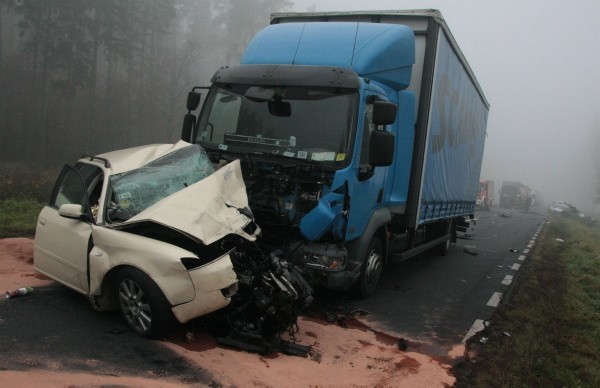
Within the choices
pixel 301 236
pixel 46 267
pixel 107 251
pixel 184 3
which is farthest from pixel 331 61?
pixel 184 3

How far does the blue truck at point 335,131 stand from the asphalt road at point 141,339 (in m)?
0.62

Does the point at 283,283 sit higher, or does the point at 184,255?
the point at 184,255

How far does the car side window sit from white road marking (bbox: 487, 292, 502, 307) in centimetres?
589

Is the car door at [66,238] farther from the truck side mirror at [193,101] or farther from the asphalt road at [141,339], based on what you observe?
the truck side mirror at [193,101]

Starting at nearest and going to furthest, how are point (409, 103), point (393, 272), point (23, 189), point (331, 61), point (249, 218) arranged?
point (249, 218) → point (331, 61) → point (409, 103) → point (393, 272) → point (23, 189)

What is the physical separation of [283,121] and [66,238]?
2.77m

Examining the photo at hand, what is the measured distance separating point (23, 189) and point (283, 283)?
14.2m

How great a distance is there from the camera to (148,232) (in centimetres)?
463

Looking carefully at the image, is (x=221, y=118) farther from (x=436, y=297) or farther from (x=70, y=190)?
(x=436, y=297)

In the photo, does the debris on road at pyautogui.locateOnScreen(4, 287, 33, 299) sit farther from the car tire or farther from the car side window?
the car tire

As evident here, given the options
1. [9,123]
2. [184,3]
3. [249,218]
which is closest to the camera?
[249,218]

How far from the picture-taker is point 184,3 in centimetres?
4612

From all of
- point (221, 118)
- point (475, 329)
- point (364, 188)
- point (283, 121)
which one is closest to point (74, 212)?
point (221, 118)

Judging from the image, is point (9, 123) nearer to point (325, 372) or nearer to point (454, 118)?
point (454, 118)
